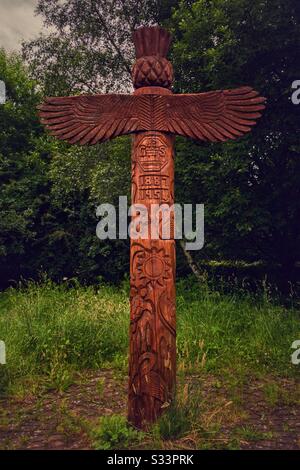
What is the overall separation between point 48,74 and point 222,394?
32.7 feet

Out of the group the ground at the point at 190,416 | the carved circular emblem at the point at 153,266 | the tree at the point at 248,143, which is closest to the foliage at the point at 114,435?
the ground at the point at 190,416

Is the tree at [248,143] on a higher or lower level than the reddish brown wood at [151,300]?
higher

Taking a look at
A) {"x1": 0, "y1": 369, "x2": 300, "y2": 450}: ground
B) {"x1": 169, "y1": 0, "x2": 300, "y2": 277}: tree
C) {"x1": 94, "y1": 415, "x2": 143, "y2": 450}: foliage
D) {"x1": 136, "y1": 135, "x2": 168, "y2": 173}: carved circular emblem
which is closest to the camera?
{"x1": 94, "y1": 415, "x2": 143, "y2": 450}: foliage

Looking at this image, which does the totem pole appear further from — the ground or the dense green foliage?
the dense green foliage

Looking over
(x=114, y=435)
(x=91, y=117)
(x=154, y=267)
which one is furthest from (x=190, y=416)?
(x=91, y=117)

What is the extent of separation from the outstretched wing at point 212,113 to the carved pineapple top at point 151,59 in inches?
7.9

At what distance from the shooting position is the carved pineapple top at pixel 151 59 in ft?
13.0

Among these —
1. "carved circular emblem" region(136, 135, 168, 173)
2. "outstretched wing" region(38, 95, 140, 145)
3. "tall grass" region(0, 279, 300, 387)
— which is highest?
"outstretched wing" region(38, 95, 140, 145)

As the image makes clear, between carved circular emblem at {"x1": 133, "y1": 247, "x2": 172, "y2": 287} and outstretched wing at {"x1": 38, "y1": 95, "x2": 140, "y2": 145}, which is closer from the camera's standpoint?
carved circular emblem at {"x1": 133, "y1": 247, "x2": 172, "y2": 287}

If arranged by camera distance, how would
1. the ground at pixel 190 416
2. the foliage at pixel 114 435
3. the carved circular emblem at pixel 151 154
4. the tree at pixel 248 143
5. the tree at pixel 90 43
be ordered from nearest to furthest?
the foliage at pixel 114 435
the ground at pixel 190 416
the carved circular emblem at pixel 151 154
the tree at pixel 248 143
the tree at pixel 90 43

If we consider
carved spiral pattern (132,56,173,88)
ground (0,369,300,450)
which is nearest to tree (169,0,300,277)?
ground (0,369,300,450)

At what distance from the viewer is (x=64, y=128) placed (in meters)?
4.01

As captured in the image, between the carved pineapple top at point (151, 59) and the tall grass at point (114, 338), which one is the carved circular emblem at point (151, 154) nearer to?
the carved pineapple top at point (151, 59)

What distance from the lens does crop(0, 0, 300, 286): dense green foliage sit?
821 centimetres
